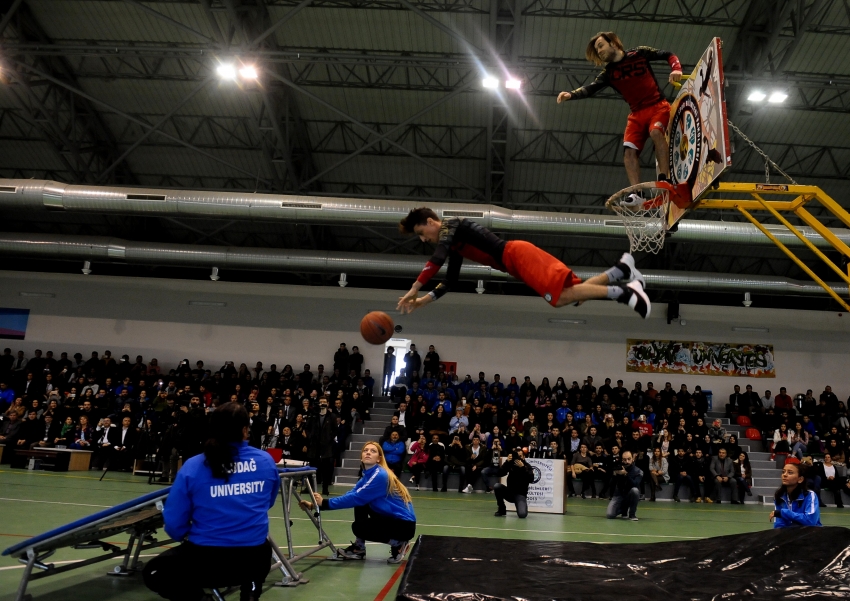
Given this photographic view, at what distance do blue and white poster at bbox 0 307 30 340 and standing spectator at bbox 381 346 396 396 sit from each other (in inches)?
562

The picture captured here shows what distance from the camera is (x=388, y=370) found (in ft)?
82.0

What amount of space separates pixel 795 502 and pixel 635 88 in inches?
199

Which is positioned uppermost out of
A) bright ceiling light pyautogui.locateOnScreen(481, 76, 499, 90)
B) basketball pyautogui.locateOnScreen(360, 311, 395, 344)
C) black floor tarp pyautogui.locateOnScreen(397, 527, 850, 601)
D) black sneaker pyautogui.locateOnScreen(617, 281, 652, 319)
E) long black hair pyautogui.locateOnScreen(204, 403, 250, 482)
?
bright ceiling light pyautogui.locateOnScreen(481, 76, 499, 90)

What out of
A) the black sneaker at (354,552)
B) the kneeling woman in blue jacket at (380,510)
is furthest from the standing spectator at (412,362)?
the kneeling woman in blue jacket at (380,510)

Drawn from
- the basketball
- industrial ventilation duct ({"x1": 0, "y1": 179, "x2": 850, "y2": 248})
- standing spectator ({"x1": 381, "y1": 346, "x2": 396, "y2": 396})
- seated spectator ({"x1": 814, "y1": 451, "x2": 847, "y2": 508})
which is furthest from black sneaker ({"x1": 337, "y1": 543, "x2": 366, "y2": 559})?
standing spectator ({"x1": 381, "y1": 346, "x2": 396, "y2": 396})

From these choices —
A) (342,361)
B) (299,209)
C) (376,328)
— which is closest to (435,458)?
(342,361)

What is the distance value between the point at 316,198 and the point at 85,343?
13013 mm

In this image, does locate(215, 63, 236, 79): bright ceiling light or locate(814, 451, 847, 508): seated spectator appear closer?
locate(215, 63, 236, 79): bright ceiling light

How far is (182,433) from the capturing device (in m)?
14.7

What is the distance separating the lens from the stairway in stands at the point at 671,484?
18516 mm

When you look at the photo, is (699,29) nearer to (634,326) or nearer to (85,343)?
(634,326)

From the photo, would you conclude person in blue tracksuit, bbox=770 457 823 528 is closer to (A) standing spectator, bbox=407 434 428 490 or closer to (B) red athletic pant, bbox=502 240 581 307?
(B) red athletic pant, bbox=502 240 581 307

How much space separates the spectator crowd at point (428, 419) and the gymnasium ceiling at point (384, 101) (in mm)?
5308

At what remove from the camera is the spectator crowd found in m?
17.5
